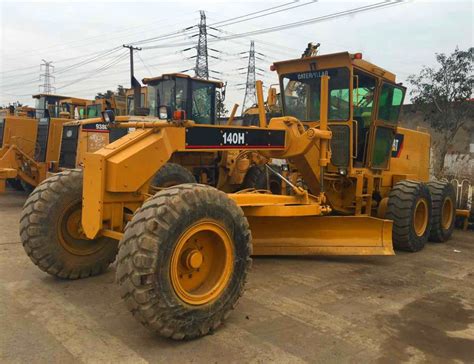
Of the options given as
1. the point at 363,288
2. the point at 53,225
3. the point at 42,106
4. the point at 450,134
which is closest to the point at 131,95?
the point at 42,106

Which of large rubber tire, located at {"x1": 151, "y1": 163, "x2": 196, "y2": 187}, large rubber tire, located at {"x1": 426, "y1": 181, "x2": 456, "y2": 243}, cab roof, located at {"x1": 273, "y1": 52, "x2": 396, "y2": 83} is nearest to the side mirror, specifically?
large rubber tire, located at {"x1": 151, "y1": 163, "x2": 196, "y2": 187}

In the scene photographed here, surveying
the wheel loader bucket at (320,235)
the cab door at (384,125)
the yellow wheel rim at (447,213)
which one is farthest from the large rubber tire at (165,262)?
the yellow wheel rim at (447,213)

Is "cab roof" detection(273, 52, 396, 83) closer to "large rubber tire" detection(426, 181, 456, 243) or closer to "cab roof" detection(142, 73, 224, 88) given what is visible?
"large rubber tire" detection(426, 181, 456, 243)

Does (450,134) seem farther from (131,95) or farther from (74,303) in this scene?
(74,303)

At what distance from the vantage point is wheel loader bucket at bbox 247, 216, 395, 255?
6023 mm

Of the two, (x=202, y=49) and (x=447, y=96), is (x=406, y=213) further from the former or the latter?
(x=202, y=49)

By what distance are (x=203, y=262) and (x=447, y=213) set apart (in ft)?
19.2

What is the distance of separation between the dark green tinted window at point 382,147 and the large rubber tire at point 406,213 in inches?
21.6

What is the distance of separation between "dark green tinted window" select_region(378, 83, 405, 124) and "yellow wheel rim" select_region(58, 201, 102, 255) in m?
4.75

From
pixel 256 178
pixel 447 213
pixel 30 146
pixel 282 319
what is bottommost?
pixel 282 319

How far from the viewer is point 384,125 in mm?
7375

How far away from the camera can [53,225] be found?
4648mm

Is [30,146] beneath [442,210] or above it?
above

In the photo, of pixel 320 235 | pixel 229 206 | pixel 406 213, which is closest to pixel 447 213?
pixel 406 213
